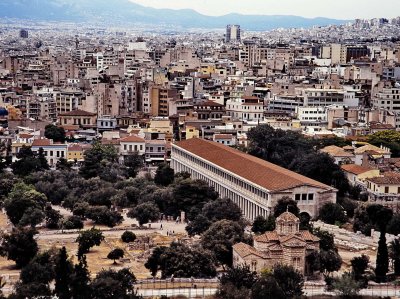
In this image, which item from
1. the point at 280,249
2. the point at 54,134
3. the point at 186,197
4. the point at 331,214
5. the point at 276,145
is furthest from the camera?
the point at 54,134

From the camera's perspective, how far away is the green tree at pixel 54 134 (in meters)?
66.7

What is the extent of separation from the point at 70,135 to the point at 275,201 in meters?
27.8

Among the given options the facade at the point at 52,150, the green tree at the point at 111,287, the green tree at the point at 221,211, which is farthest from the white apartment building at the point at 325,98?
the green tree at the point at 111,287

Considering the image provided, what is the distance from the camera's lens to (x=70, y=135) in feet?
226

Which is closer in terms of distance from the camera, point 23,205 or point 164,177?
point 23,205

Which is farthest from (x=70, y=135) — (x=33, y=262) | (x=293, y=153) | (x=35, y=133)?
(x=33, y=262)

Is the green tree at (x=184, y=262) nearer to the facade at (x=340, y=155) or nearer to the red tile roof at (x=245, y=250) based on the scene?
the red tile roof at (x=245, y=250)

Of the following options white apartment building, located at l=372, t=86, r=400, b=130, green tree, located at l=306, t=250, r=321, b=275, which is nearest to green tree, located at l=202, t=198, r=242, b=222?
green tree, located at l=306, t=250, r=321, b=275

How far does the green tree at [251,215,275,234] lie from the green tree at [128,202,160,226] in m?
6.13

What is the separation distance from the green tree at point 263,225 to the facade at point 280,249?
13.7ft

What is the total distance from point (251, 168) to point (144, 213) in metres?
6.16

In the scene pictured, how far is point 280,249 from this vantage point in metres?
34.9

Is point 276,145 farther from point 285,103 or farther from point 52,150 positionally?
point 285,103

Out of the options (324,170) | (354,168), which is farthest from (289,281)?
(354,168)
